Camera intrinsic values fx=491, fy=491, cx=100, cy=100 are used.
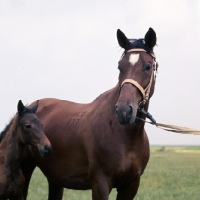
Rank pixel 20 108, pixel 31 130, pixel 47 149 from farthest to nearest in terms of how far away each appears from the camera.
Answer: pixel 20 108 → pixel 31 130 → pixel 47 149

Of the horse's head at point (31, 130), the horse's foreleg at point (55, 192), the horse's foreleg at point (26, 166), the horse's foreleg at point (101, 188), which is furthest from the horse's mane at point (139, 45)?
the horse's foreleg at point (55, 192)

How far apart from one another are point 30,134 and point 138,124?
1802 millimetres

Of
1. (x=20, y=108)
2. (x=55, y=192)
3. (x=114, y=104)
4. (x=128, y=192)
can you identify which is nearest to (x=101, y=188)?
(x=128, y=192)

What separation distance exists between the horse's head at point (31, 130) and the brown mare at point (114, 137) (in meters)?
0.29

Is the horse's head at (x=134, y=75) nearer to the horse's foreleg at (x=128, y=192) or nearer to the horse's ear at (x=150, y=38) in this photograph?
the horse's ear at (x=150, y=38)

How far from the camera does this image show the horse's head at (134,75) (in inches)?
222

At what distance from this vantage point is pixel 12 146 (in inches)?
292

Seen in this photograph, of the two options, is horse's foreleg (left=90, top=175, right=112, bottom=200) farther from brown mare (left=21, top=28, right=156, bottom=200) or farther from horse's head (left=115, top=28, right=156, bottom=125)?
horse's head (left=115, top=28, right=156, bottom=125)

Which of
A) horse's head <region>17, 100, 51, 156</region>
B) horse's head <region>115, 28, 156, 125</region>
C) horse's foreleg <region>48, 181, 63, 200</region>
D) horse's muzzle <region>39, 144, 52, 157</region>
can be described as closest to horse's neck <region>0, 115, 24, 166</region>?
horse's head <region>17, 100, 51, 156</region>

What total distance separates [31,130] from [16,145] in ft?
1.38

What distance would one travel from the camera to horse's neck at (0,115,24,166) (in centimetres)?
738

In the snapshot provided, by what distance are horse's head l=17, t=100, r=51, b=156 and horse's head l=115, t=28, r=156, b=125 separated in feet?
5.28

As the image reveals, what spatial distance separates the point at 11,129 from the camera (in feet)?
24.8

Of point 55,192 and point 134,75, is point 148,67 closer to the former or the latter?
point 134,75
